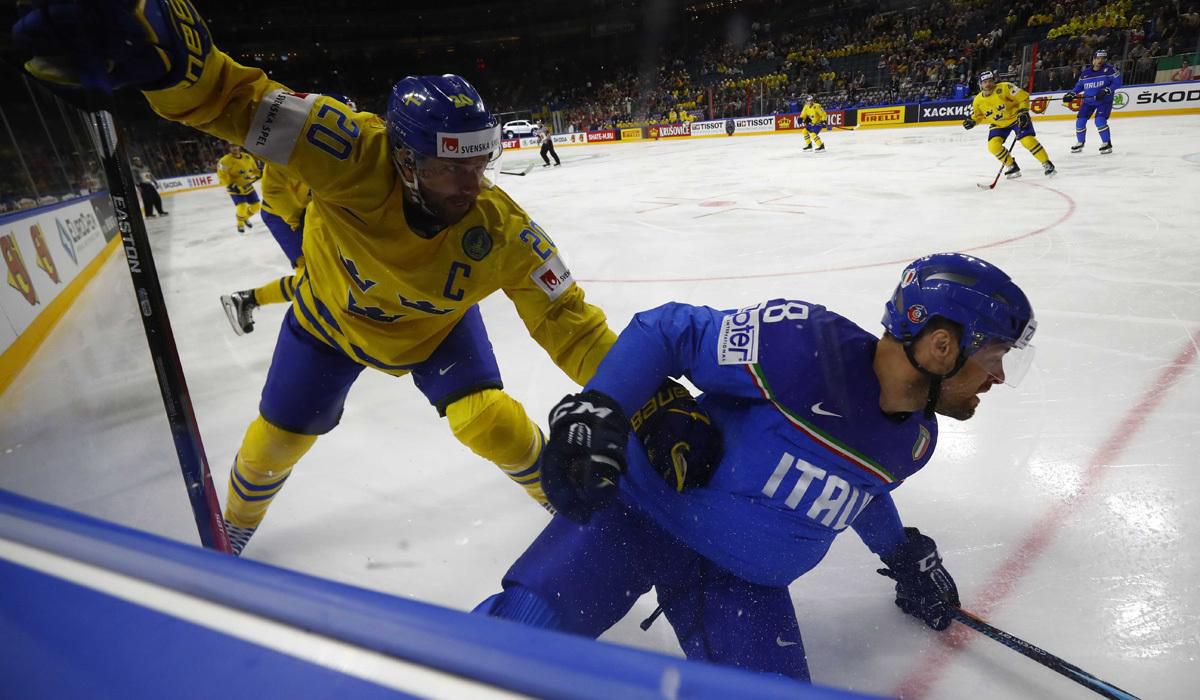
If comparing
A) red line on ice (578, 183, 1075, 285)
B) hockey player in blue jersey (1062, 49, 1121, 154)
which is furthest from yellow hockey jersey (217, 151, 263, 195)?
hockey player in blue jersey (1062, 49, 1121, 154)

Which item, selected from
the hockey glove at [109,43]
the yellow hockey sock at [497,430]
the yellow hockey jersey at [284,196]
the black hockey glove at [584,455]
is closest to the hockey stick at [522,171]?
the yellow hockey jersey at [284,196]

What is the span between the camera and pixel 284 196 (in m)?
3.06

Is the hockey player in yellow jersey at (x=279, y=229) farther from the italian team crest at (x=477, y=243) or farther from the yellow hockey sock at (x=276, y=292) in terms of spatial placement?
the italian team crest at (x=477, y=243)

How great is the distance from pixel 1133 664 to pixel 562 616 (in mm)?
1327

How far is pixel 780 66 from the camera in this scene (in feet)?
77.5

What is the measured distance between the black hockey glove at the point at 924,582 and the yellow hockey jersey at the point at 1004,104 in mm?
8900

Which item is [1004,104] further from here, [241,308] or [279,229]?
A: [241,308]

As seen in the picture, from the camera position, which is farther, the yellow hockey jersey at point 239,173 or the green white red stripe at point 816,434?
the yellow hockey jersey at point 239,173

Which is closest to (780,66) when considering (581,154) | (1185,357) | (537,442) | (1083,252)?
(581,154)

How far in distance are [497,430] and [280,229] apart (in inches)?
87.1

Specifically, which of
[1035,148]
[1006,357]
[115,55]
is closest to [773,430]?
[1006,357]

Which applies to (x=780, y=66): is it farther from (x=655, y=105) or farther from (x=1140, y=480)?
(x=1140, y=480)

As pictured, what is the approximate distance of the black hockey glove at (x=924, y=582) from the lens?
171 centimetres

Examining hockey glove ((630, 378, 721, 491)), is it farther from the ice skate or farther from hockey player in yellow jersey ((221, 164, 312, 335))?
the ice skate
